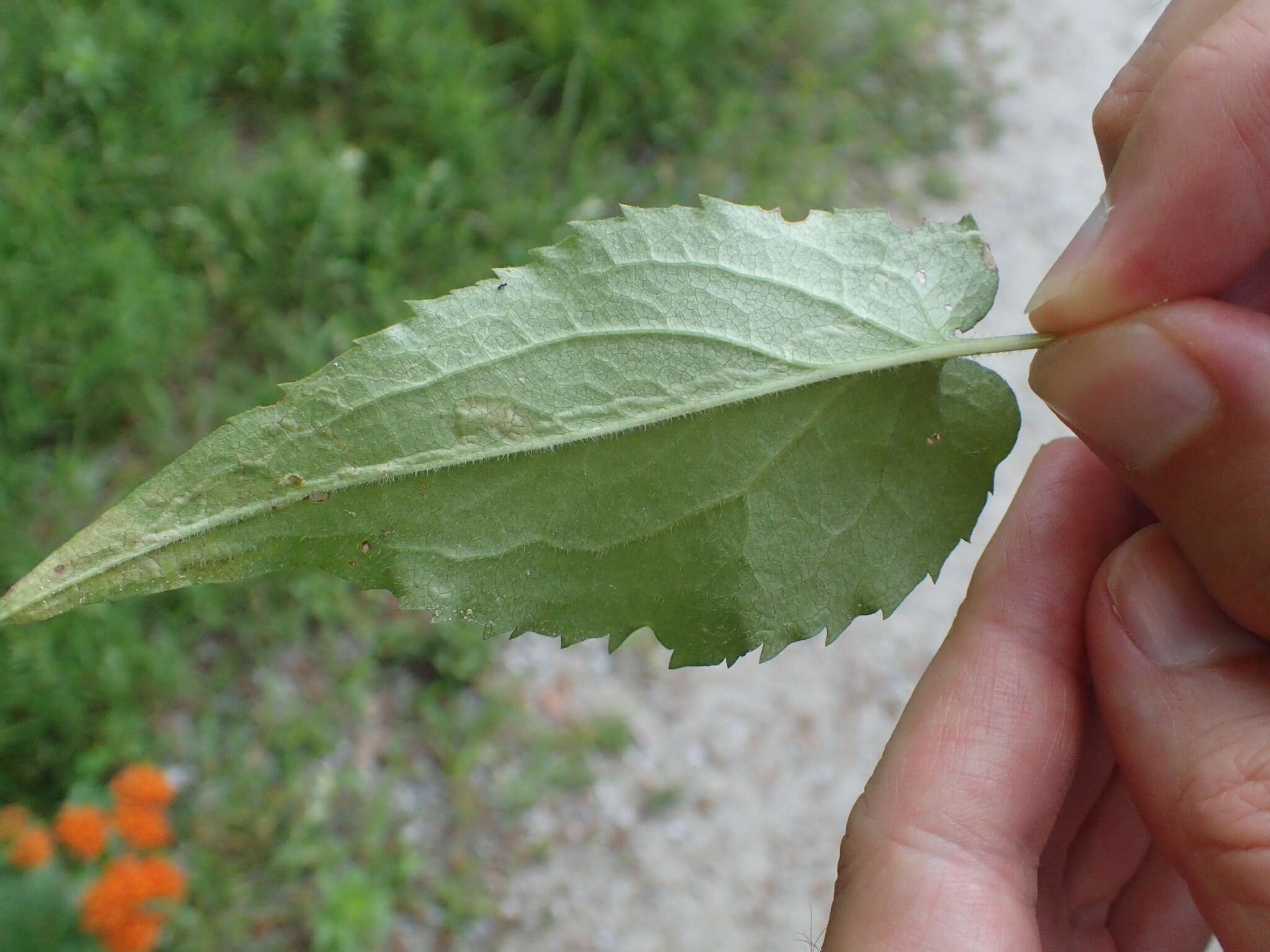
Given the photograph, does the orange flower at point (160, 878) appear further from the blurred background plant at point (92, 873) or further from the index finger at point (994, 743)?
the index finger at point (994, 743)

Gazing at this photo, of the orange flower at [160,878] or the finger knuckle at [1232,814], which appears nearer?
the finger knuckle at [1232,814]

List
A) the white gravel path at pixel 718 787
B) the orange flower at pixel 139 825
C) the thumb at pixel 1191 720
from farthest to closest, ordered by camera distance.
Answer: the white gravel path at pixel 718 787 → the orange flower at pixel 139 825 → the thumb at pixel 1191 720

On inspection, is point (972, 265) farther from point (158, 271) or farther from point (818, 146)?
point (818, 146)

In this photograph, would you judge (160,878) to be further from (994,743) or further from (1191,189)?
(1191,189)

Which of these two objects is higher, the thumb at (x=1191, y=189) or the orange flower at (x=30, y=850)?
the thumb at (x=1191, y=189)

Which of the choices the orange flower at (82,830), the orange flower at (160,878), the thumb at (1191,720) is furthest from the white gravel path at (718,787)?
the thumb at (1191,720)
